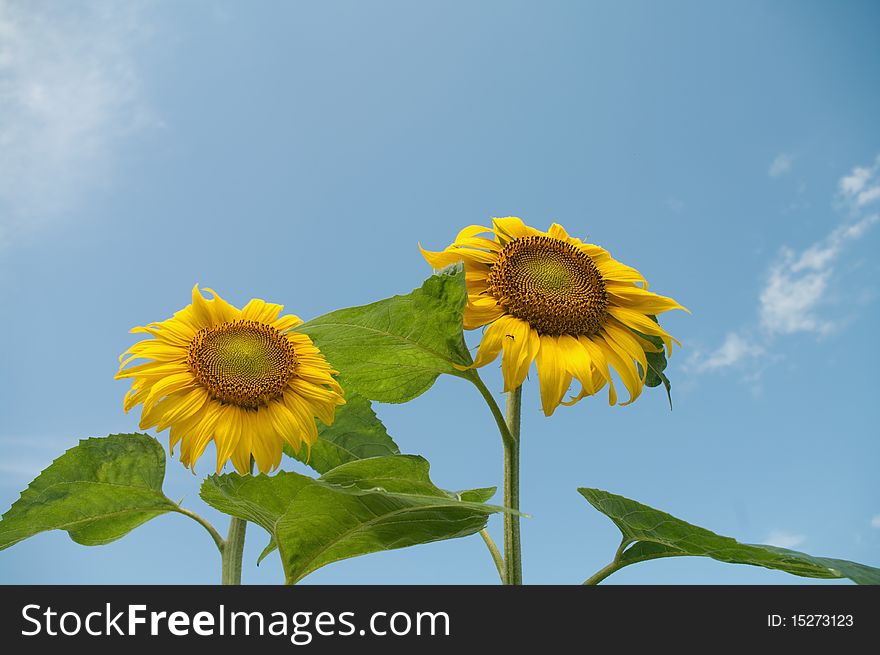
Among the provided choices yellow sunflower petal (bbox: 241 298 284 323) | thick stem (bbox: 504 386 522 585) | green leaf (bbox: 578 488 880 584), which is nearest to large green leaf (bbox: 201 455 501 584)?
thick stem (bbox: 504 386 522 585)

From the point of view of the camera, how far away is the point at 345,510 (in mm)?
1119

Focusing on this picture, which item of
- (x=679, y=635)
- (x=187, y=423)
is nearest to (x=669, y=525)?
(x=679, y=635)

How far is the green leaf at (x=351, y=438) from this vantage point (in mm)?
1521

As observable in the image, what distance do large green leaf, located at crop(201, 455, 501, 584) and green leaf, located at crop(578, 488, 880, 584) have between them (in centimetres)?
21

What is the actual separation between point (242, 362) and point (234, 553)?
33cm

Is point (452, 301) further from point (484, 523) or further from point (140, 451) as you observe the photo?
point (140, 451)

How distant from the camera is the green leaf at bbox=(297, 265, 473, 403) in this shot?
3.95 ft

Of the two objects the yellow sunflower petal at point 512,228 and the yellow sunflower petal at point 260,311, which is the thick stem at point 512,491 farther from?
the yellow sunflower petal at point 260,311

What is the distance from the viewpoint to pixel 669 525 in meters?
1.16

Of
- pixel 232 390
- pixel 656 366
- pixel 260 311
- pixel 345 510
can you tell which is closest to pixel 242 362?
pixel 232 390

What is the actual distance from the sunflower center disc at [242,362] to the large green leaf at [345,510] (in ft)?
0.69

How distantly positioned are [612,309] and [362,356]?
43 centimetres

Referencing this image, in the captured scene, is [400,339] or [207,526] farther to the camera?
[207,526]

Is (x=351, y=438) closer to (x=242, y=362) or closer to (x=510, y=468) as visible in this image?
(x=242, y=362)
